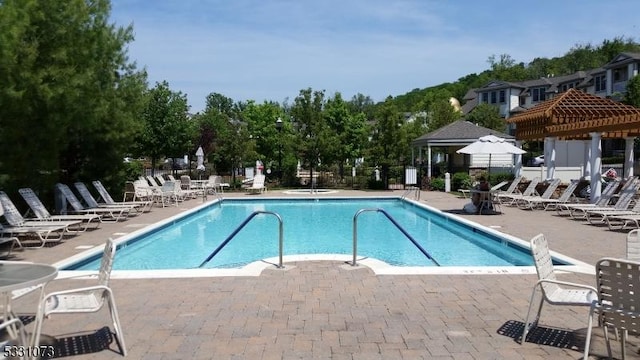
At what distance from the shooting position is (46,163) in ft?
40.1

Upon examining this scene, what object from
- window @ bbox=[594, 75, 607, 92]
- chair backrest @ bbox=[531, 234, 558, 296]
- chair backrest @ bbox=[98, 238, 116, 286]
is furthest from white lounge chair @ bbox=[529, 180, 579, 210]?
window @ bbox=[594, 75, 607, 92]

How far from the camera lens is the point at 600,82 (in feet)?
150

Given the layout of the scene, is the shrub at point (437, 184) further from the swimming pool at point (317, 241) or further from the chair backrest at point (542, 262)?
the chair backrest at point (542, 262)

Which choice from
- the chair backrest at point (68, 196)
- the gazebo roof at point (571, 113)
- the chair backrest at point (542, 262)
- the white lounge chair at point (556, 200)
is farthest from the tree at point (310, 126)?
the chair backrest at point (542, 262)

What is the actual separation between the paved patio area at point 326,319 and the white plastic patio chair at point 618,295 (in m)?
0.67

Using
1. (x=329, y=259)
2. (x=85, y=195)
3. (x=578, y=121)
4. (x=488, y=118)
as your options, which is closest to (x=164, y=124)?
(x=85, y=195)

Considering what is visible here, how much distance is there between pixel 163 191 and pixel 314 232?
7.19 metres

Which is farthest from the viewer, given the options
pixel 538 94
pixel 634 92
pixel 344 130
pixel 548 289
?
pixel 538 94

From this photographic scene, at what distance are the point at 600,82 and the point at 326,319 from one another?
1889 inches

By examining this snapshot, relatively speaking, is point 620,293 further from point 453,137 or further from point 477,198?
point 453,137

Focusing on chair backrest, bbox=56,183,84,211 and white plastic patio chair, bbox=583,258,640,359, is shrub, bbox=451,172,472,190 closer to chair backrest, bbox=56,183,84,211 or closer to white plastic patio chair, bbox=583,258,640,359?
chair backrest, bbox=56,183,84,211

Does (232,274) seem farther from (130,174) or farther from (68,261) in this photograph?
(130,174)

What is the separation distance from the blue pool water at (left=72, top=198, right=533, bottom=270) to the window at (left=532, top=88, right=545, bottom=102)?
4242 centimetres

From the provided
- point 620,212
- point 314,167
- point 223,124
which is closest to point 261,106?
point 223,124
